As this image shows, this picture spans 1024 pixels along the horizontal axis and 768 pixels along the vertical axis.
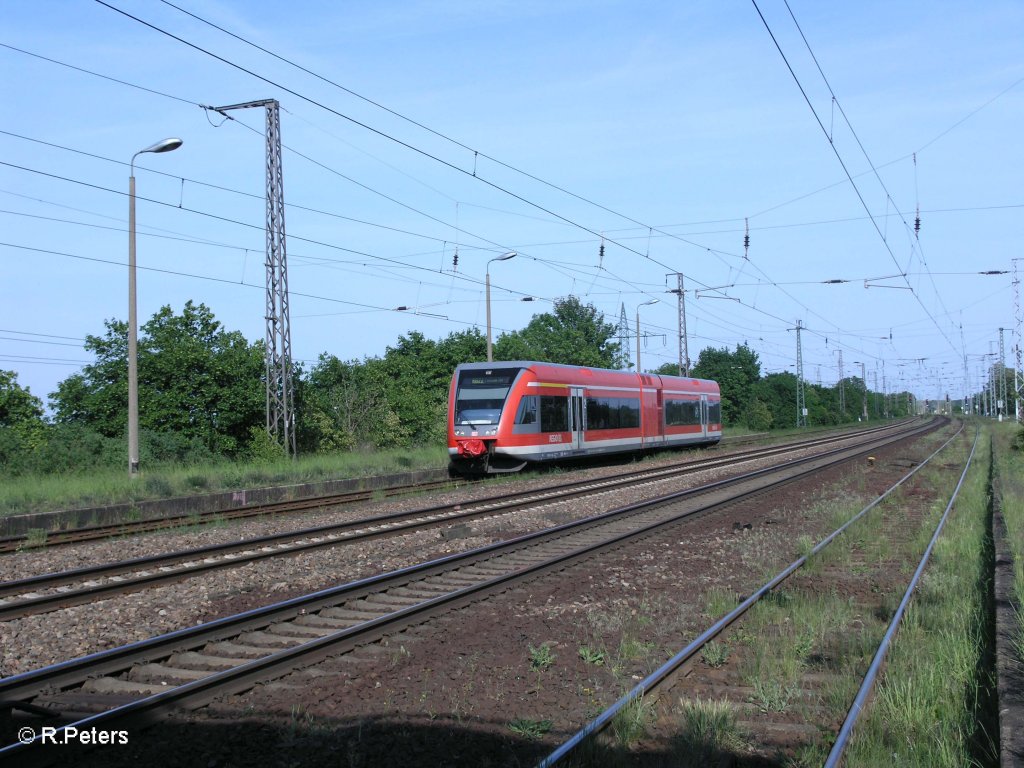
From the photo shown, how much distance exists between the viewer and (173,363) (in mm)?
30609

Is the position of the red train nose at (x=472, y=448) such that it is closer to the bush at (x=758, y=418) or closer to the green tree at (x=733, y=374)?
the bush at (x=758, y=418)

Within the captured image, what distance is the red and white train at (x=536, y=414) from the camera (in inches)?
918

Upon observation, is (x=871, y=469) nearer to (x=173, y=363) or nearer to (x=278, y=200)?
(x=278, y=200)

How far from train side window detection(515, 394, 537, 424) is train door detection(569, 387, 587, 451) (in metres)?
2.35

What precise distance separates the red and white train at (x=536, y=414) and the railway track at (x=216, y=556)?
366 centimetres

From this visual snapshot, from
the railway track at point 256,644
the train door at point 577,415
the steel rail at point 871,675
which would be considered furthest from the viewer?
the train door at point 577,415

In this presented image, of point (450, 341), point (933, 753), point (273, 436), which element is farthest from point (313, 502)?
point (450, 341)

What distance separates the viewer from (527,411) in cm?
2362

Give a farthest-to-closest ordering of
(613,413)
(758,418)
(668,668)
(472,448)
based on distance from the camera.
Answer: (758,418) < (613,413) < (472,448) < (668,668)

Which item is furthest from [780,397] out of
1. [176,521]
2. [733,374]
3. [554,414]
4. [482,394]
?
[176,521]

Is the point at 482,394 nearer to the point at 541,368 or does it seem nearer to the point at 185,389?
the point at 541,368

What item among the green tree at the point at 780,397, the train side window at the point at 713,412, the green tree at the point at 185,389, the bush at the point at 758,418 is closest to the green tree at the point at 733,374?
the green tree at the point at 780,397

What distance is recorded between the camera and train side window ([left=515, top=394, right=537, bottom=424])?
76.7ft

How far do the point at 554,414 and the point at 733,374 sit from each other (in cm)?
6823
